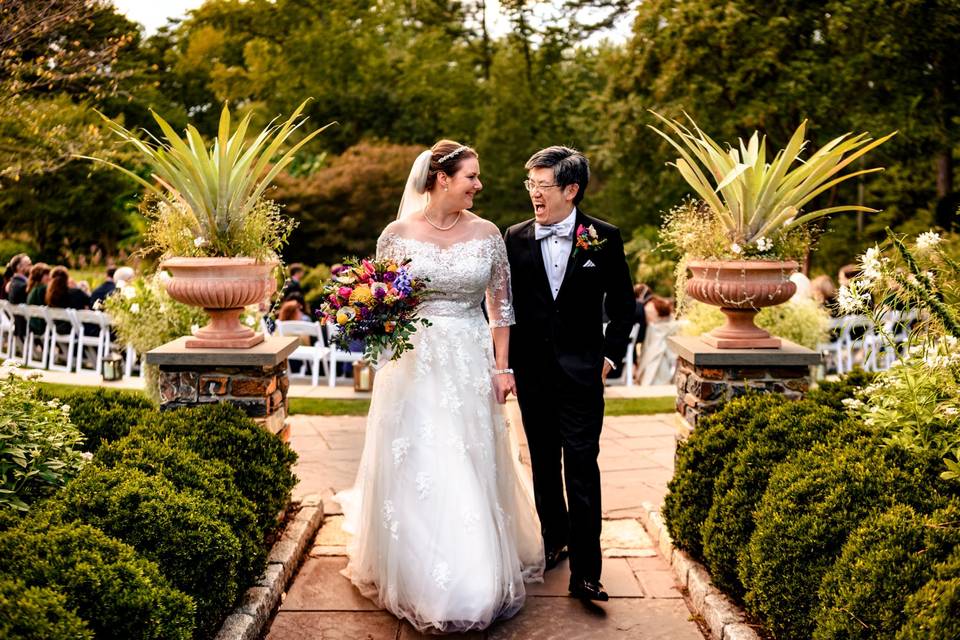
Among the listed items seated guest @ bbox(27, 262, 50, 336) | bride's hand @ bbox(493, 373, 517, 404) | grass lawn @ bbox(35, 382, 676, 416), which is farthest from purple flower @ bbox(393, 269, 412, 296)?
seated guest @ bbox(27, 262, 50, 336)

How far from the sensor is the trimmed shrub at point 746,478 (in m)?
3.75

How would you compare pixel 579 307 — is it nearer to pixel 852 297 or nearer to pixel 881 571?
pixel 852 297

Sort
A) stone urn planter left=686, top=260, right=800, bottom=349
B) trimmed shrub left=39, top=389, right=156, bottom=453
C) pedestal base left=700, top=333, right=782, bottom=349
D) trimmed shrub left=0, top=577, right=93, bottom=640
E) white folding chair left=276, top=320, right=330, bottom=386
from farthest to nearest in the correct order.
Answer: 1. white folding chair left=276, top=320, right=330, bottom=386
2. pedestal base left=700, top=333, right=782, bottom=349
3. stone urn planter left=686, top=260, right=800, bottom=349
4. trimmed shrub left=39, top=389, right=156, bottom=453
5. trimmed shrub left=0, top=577, right=93, bottom=640

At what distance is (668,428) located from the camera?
26.7 ft

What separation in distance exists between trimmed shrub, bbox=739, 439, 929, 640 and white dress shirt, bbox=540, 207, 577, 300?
1.47 meters

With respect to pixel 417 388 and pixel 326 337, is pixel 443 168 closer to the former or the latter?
pixel 417 388

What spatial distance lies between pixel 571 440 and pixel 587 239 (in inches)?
40.2

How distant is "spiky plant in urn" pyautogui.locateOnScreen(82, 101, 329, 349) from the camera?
459 cm

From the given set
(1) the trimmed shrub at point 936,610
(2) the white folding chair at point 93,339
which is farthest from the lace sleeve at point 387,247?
(2) the white folding chair at point 93,339

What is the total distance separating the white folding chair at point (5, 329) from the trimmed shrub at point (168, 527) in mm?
9404

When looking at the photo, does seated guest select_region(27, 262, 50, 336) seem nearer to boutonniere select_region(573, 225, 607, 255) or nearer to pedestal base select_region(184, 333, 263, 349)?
pedestal base select_region(184, 333, 263, 349)

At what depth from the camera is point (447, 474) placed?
12.9 feet

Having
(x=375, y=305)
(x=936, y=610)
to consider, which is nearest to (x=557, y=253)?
(x=375, y=305)

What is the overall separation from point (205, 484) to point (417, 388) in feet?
3.57
